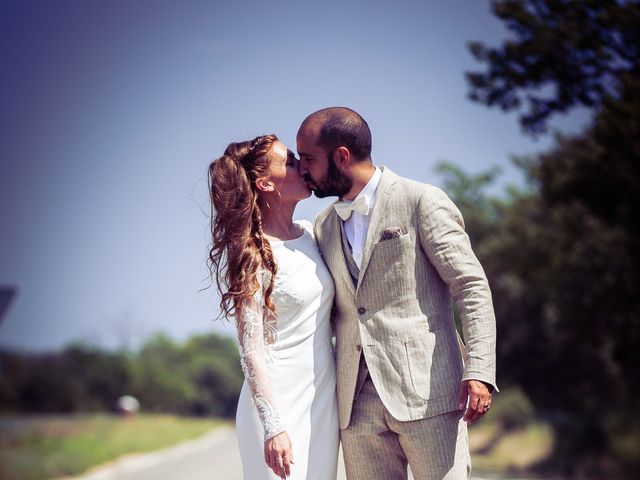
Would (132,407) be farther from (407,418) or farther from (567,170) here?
(407,418)

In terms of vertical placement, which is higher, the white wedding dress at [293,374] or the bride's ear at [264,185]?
the bride's ear at [264,185]

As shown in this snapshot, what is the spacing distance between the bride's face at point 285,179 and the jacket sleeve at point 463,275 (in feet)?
2.01

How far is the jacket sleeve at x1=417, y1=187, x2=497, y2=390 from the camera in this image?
3309mm

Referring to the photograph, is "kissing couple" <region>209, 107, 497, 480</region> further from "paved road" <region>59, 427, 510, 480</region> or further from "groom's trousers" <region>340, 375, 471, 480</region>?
"paved road" <region>59, 427, 510, 480</region>

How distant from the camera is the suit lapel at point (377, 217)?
3.54m

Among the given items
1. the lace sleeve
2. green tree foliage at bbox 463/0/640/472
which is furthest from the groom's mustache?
green tree foliage at bbox 463/0/640/472

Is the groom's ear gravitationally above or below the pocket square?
above

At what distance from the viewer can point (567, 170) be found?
18.2m

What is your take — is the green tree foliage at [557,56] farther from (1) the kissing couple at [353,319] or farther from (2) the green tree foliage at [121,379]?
(2) the green tree foliage at [121,379]

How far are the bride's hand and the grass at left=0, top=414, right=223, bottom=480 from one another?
50.7ft

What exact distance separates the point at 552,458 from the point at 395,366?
22705 millimetres

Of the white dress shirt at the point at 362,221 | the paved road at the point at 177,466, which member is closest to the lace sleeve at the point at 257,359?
the white dress shirt at the point at 362,221

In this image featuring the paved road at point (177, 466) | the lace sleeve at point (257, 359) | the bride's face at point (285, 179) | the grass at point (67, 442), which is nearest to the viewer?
the lace sleeve at point (257, 359)

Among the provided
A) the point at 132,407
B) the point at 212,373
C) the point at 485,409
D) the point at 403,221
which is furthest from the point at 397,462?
the point at 212,373
